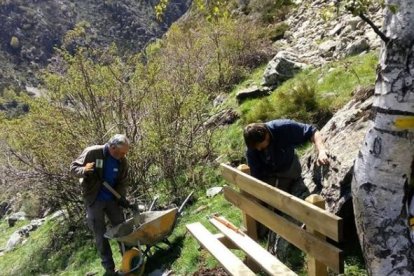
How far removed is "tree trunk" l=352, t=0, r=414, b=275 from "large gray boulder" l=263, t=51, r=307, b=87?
10.5 metres

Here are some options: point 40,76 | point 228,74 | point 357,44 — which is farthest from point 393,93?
point 228,74

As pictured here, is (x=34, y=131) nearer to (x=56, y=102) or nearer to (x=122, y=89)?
(x=56, y=102)

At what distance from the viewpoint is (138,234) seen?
6.61m

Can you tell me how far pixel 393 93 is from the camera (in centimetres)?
301

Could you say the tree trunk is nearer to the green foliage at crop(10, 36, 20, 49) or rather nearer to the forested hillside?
the forested hillside

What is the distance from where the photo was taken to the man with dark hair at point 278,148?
15.3 feet

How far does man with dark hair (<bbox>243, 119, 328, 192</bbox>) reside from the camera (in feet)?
15.3

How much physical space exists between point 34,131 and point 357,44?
317 inches

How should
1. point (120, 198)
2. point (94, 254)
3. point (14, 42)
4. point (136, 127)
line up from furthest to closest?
point (14, 42), point (136, 127), point (94, 254), point (120, 198)

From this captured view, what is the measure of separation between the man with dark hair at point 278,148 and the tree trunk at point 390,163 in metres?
Answer: 1.41

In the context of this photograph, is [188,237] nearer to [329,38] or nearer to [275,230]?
[275,230]

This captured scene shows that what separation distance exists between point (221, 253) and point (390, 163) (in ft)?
7.12

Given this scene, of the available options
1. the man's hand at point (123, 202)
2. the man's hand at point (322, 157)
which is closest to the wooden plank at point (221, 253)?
the man's hand at point (322, 157)

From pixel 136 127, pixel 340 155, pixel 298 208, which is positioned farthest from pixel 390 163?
pixel 136 127
